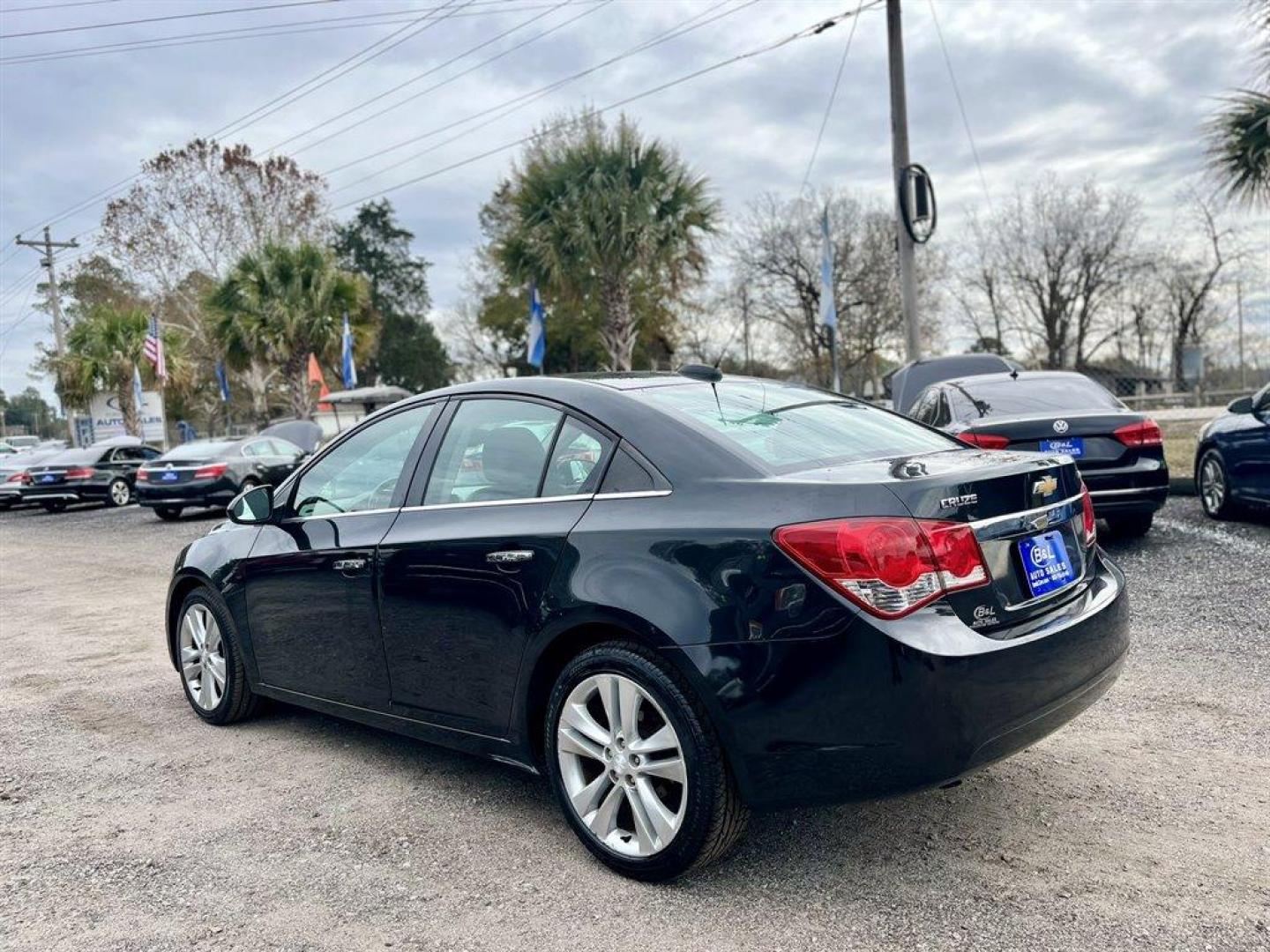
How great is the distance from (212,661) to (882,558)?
11.1ft

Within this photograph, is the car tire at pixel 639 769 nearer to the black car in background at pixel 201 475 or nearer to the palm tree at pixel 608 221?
the black car in background at pixel 201 475

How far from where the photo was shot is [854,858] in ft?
10.1

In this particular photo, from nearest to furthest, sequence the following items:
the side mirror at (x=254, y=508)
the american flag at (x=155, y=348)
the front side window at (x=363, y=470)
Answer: the front side window at (x=363, y=470), the side mirror at (x=254, y=508), the american flag at (x=155, y=348)

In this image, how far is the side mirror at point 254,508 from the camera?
14.4ft

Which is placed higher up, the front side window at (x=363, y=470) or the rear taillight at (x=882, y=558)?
the front side window at (x=363, y=470)

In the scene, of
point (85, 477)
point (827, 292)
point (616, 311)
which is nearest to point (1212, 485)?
point (827, 292)

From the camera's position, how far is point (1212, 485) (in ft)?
29.7

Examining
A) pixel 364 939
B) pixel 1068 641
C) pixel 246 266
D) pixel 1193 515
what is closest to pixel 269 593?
pixel 364 939

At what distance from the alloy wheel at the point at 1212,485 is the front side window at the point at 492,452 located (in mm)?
7462

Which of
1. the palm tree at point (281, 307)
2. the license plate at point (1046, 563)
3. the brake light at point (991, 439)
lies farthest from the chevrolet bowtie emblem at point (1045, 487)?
the palm tree at point (281, 307)

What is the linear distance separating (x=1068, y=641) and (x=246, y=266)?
92.3ft

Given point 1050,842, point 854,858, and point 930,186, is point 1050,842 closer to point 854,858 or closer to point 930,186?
point 854,858

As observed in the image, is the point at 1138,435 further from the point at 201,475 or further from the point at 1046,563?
the point at 201,475

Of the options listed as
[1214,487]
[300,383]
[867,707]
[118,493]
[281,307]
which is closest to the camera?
[867,707]
